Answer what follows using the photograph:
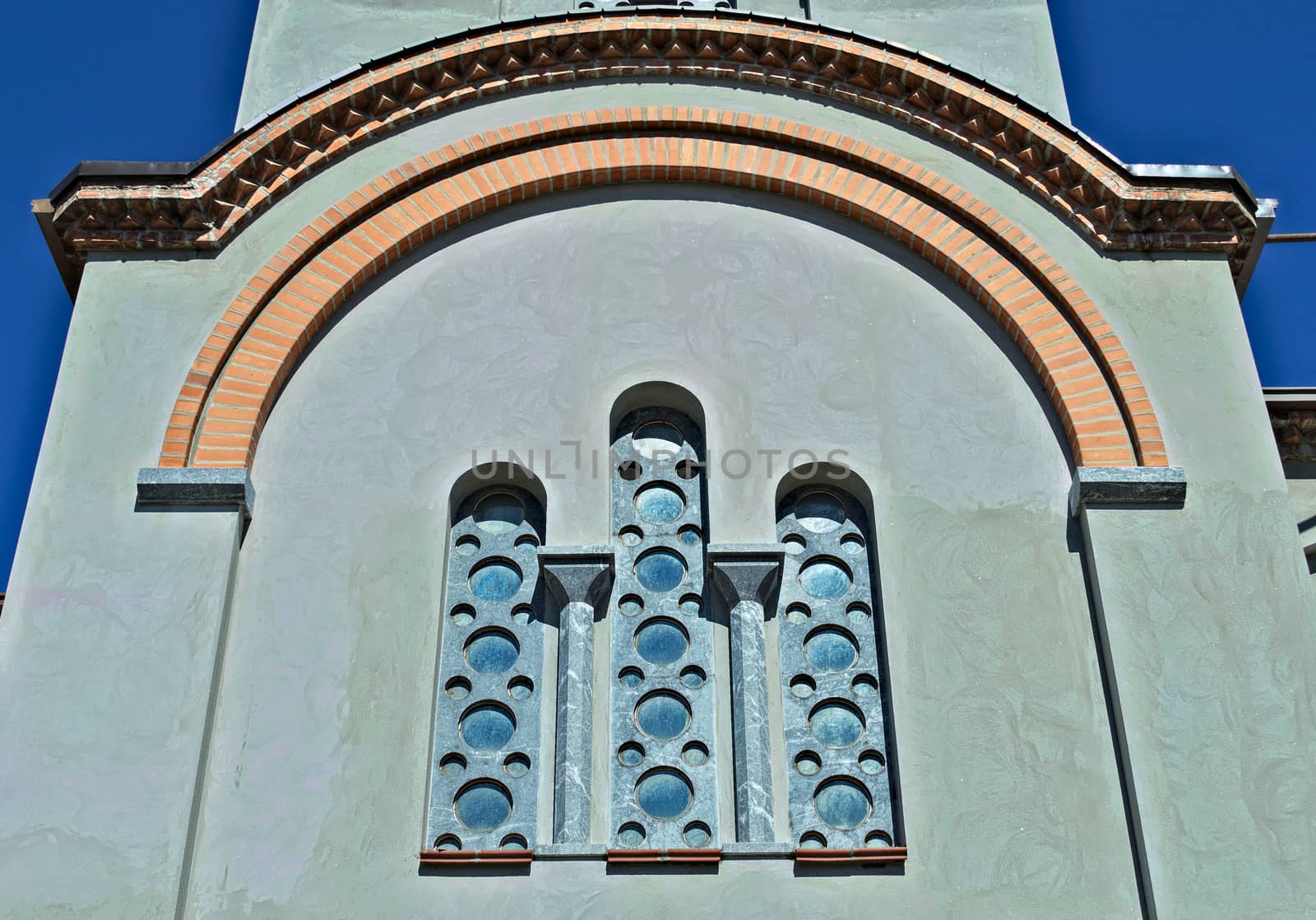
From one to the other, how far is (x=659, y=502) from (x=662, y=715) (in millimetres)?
1328

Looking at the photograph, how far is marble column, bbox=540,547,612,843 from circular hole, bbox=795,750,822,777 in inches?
40.5

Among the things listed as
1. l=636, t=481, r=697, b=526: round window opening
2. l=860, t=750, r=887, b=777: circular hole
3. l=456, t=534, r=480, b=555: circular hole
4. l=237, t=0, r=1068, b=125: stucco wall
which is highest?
l=237, t=0, r=1068, b=125: stucco wall

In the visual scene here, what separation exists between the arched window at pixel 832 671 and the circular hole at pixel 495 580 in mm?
1422

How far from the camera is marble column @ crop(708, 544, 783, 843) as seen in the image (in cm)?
883

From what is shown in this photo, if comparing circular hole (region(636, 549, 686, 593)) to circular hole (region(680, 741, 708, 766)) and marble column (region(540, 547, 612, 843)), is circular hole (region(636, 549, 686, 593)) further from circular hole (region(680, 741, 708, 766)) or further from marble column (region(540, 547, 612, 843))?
circular hole (region(680, 741, 708, 766))

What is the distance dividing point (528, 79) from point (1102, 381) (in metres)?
3.92

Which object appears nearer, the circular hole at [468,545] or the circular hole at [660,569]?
the circular hole at [660,569]

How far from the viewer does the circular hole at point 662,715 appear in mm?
9188

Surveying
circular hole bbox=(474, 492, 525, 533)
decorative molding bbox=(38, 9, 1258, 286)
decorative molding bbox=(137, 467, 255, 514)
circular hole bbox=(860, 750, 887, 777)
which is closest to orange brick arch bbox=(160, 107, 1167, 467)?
decorative molding bbox=(137, 467, 255, 514)

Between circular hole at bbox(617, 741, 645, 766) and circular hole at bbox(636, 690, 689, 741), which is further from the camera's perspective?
circular hole at bbox(636, 690, 689, 741)

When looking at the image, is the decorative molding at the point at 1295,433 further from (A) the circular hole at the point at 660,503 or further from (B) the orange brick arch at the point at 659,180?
(A) the circular hole at the point at 660,503

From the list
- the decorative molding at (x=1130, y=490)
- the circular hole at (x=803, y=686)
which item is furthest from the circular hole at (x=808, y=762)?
the decorative molding at (x=1130, y=490)

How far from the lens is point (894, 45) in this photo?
11.2 metres

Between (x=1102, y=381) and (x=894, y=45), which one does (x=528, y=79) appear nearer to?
(x=894, y=45)
